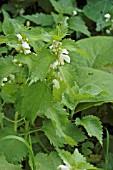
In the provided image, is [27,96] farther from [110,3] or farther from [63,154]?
[110,3]

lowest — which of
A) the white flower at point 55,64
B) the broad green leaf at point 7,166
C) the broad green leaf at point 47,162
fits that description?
the broad green leaf at point 47,162

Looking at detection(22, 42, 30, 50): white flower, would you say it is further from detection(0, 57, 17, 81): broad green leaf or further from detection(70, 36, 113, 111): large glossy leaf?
detection(70, 36, 113, 111): large glossy leaf

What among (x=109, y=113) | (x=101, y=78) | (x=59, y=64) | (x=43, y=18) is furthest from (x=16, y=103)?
(x=43, y=18)

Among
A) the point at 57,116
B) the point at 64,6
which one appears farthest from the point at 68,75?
the point at 64,6

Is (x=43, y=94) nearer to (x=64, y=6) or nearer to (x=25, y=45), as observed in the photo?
(x=25, y=45)

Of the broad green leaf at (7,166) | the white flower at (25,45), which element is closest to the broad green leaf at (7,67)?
the white flower at (25,45)

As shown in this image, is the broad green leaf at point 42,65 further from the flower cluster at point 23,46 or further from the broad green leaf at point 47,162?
the broad green leaf at point 47,162
